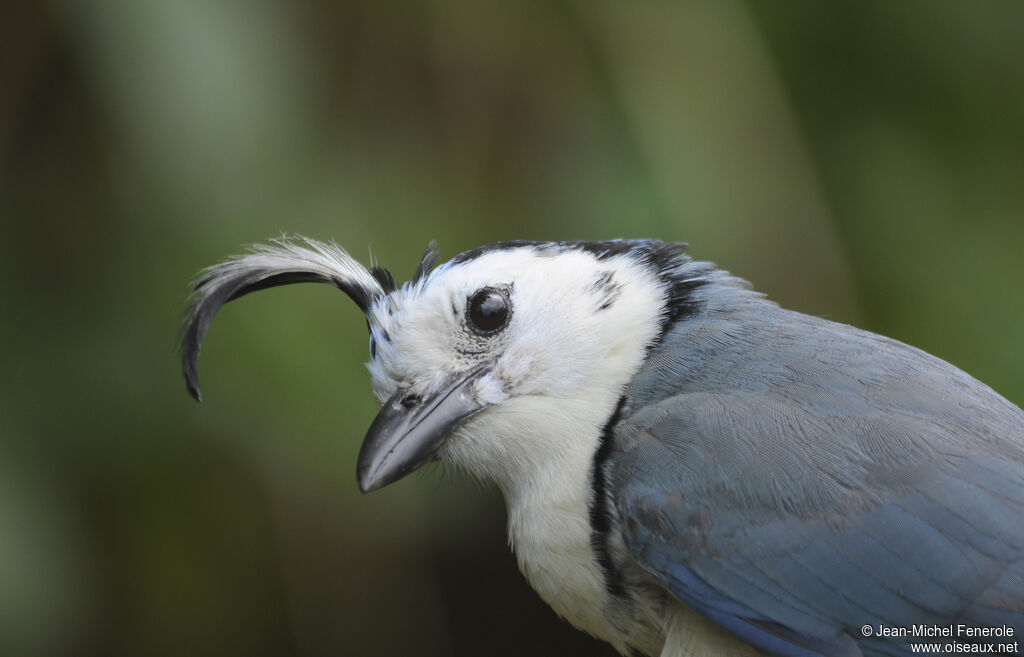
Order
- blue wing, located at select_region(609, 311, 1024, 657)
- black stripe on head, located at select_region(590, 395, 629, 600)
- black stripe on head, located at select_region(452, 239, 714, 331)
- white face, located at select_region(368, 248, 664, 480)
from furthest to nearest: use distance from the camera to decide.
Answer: black stripe on head, located at select_region(452, 239, 714, 331) → white face, located at select_region(368, 248, 664, 480) → black stripe on head, located at select_region(590, 395, 629, 600) → blue wing, located at select_region(609, 311, 1024, 657)

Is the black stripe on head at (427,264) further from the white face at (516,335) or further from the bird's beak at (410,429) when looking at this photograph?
the bird's beak at (410,429)

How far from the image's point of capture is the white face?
5.63 feet

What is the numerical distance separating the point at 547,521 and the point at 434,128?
53.0 inches

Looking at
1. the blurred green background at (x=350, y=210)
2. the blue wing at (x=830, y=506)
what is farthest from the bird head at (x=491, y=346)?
the blurred green background at (x=350, y=210)

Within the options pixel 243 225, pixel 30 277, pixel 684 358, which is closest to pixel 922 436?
pixel 684 358

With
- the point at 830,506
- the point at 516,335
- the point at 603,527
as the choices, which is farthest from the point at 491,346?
the point at 830,506

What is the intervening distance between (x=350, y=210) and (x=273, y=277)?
638 mm

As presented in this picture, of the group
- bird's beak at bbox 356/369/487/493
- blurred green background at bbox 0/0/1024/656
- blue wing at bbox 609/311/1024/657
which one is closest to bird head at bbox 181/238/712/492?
bird's beak at bbox 356/369/487/493

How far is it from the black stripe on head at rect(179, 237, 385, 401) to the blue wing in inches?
22.3

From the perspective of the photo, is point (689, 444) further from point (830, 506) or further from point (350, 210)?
point (350, 210)

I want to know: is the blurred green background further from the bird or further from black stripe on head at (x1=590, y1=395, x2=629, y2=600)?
black stripe on head at (x1=590, y1=395, x2=629, y2=600)

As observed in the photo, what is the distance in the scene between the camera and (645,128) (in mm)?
2576

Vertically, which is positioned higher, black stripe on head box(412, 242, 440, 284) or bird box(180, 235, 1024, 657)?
black stripe on head box(412, 242, 440, 284)

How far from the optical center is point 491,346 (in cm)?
173
